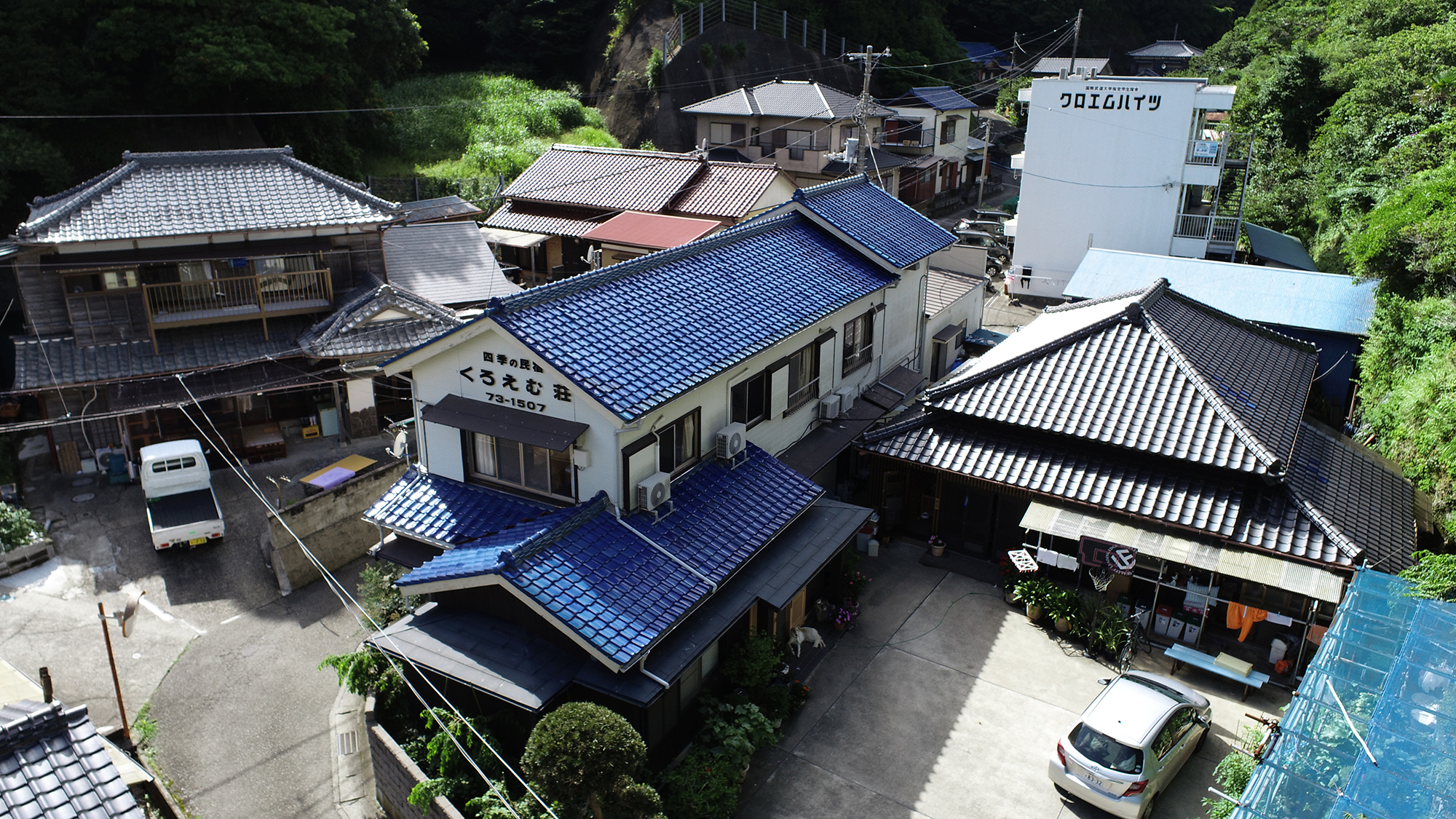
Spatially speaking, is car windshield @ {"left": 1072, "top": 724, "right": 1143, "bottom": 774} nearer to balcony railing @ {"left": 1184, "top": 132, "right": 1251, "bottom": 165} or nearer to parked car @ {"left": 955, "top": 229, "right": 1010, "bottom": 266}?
balcony railing @ {"left": 1184, "top": 132, "right": 1251, "bottom": 165}

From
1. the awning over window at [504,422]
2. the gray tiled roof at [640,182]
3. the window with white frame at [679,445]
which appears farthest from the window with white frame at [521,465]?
the gray tiled roof at [640,182]

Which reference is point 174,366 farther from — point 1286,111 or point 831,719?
point 1286,111

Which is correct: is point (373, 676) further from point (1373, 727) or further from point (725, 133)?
point (725, 133)

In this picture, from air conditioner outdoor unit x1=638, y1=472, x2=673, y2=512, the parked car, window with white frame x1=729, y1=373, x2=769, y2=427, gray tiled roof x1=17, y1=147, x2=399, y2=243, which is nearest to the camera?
air conditioner outdoor unit x1=638, y1=472, x2=673, y2=512

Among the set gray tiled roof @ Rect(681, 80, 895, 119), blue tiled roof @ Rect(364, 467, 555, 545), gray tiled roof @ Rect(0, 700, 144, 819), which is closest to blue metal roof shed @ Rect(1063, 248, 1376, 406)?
blue tiled roof @ Rect(364, 467, 555, 545)

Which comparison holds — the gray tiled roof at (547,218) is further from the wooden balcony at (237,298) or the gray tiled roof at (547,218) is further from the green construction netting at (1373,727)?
the green construction netting at (1373,727)

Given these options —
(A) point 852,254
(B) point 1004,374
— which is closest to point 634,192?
(A) point 852,254
